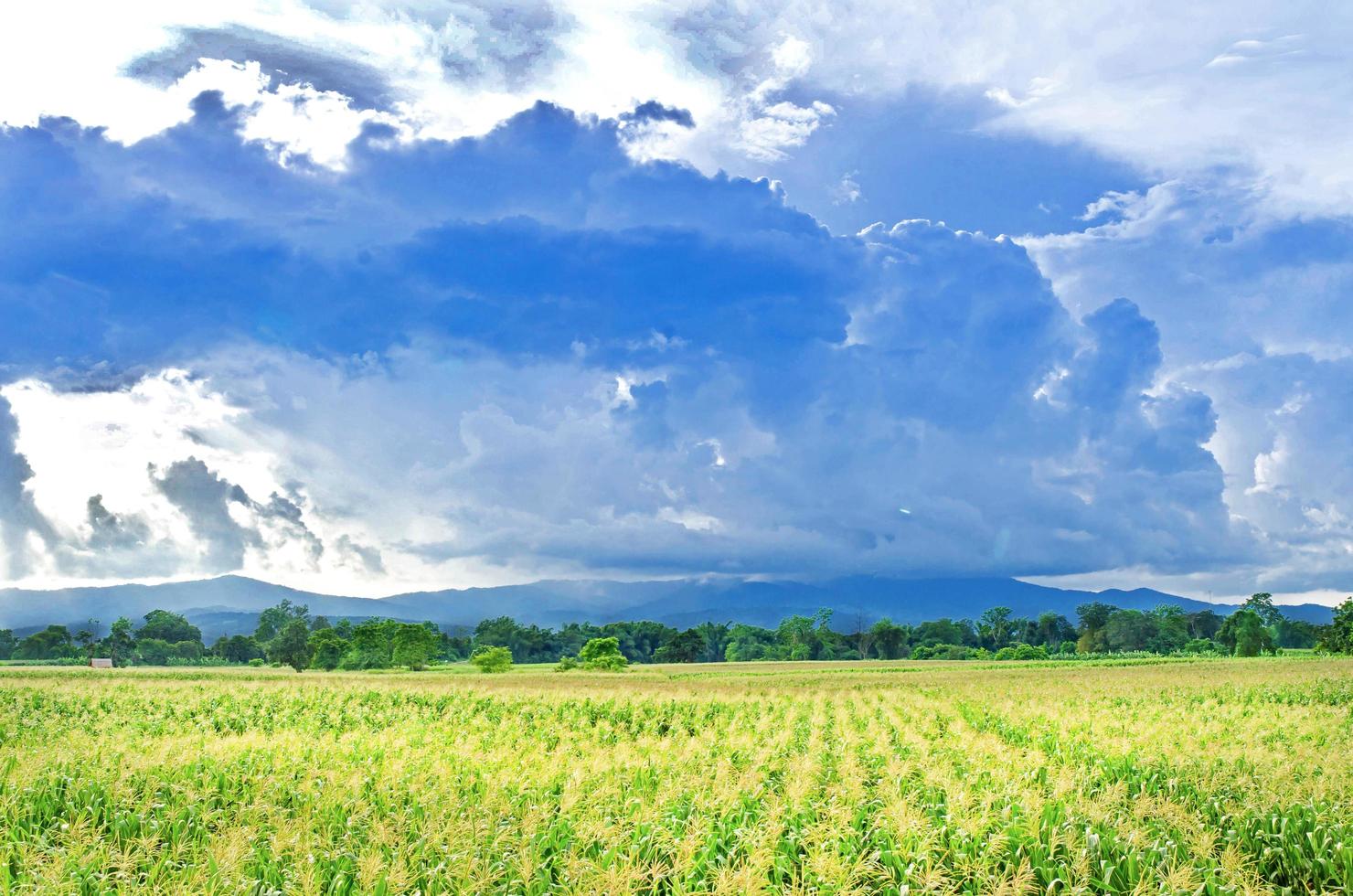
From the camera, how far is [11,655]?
16300 cm

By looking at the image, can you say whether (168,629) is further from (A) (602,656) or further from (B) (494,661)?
(A) (602,656)

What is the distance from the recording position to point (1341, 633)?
115812 millimetres

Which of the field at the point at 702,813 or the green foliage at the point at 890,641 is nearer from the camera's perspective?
the field at the point at 702,813

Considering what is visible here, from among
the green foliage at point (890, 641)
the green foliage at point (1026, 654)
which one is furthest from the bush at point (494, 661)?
the green foliage at point (1026, 654)

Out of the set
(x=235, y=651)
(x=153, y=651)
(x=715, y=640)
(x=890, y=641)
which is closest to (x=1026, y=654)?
(x=890, y=641)

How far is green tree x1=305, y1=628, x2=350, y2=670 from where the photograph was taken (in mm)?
125250

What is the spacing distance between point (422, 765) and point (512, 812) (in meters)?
5.59

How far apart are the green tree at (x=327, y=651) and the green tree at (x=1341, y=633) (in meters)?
135

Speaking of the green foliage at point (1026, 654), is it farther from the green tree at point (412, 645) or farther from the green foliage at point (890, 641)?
the green tree at point (412, 645)

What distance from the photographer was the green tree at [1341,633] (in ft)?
375

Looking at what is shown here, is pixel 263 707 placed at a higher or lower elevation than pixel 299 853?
lower

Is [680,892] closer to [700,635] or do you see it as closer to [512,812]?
[512,812]

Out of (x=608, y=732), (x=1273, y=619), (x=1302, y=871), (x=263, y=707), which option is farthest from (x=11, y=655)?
(x=1273, y=619)

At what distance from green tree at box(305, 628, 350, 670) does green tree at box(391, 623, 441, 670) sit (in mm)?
10293
